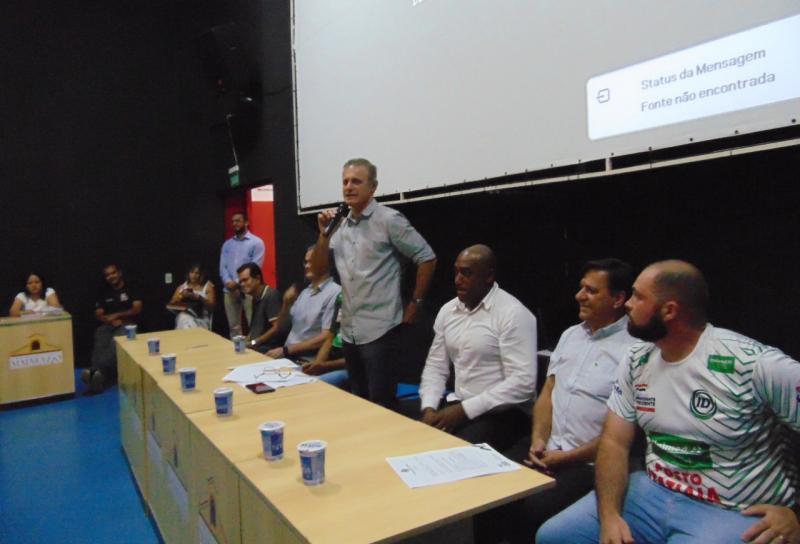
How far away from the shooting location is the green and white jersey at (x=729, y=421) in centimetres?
130

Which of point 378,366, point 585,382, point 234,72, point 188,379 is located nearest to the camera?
point 585,382

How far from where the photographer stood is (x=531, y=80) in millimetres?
2424

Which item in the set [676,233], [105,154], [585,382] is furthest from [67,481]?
[105,154]

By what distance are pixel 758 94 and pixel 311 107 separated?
10.7 ft

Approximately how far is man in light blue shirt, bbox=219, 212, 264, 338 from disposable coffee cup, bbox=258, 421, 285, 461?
4140 mm

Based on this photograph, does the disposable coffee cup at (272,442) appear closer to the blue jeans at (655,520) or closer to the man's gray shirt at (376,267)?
the blue jeans at (655,520)

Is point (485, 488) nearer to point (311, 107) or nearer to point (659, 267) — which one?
point (659, 267)

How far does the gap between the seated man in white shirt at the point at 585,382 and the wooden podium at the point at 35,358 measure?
4.29m

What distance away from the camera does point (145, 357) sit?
278 cm

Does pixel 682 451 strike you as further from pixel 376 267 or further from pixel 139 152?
pixel 139 152

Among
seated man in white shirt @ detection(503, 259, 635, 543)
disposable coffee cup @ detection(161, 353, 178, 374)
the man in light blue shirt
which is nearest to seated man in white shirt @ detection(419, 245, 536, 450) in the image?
seated man in white shirt @ detection(503, 259, 635, 543)

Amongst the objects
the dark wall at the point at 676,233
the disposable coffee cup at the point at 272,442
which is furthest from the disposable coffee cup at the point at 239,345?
the disposable coffee cup at the point at 272,442

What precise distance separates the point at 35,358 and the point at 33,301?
86 centimetres

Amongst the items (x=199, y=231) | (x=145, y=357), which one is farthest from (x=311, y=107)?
(x=199, y=231)
